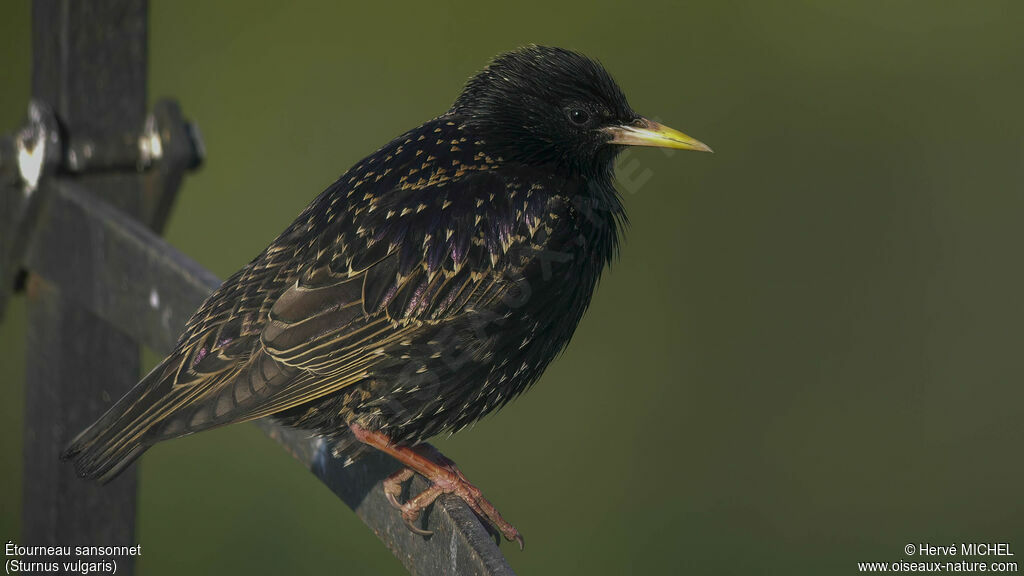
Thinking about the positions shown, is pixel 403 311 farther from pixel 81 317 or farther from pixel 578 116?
pixel 81 317

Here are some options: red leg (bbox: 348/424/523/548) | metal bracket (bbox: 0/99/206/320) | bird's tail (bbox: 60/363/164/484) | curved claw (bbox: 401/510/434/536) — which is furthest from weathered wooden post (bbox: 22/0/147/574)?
curved claw (bbox: 401/510/434/536)

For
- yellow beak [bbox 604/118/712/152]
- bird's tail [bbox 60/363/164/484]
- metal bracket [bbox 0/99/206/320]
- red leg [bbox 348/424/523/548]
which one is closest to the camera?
bird's tail [bbox 60/363/164/484]

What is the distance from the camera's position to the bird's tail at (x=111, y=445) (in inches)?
88.2

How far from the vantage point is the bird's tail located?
2.24 meters

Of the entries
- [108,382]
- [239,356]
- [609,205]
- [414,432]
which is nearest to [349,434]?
[414,432]

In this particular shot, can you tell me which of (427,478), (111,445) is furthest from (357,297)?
(111,445)

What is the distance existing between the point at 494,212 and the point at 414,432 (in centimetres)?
46

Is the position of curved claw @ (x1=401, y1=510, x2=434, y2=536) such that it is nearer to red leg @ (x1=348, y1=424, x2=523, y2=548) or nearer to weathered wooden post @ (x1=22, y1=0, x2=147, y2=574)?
red leg @ (x1=348, y1=424, x2=523, y2=548)

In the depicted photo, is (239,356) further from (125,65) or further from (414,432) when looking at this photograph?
(125,65)

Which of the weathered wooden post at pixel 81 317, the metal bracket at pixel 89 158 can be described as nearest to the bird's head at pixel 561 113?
the metal bracket at pixel 89 158

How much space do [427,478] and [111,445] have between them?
1.96ft

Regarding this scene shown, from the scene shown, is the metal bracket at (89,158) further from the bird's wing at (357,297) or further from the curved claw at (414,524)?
the curved claw at (414,524)

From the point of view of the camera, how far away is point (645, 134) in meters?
2.62

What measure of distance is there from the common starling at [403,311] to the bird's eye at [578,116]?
0.07 meters
